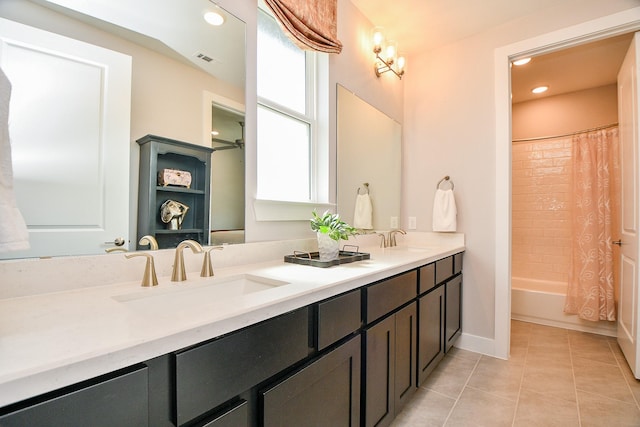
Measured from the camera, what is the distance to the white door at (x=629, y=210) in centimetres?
199

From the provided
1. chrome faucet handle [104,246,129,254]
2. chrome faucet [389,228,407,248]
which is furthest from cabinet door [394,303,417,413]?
chrome faucet handle [104,246,129,254]

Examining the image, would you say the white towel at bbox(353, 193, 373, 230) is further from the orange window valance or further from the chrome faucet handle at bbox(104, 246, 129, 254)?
the chrome faucet handle at bbox(104, 246, 129, 254)

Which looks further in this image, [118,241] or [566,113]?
[566,113]

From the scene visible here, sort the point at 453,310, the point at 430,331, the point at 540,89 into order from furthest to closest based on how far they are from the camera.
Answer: the point at 540,89, the point at 453,310, the point at 430,331

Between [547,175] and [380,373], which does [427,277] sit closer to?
[380,373]

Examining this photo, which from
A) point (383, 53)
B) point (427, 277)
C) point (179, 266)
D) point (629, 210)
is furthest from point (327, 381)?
point (629, 210)

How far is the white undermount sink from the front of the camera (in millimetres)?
918

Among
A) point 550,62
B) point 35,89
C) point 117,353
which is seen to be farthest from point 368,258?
point 550,62

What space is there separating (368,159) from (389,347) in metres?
1.44

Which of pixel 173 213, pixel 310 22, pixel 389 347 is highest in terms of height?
pixel 310 22

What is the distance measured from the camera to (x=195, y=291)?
105 cm

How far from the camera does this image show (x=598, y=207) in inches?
116

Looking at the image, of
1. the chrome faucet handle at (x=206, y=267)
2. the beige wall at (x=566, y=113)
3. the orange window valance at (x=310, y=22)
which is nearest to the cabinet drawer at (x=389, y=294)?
the chrome faucet handle at (x=206, y=267)

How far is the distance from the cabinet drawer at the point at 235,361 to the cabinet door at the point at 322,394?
62 mm
